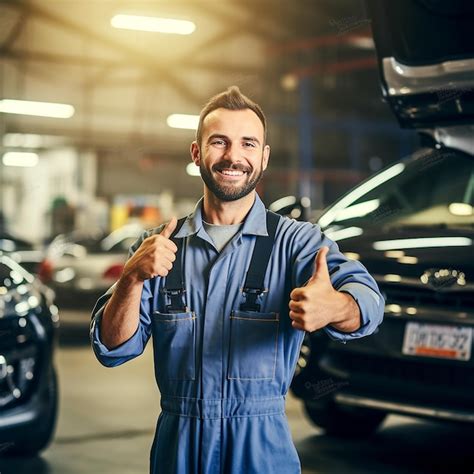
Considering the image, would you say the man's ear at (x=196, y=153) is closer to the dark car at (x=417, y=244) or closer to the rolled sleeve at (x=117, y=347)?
the rolled sleeve at (x=117, y=347)

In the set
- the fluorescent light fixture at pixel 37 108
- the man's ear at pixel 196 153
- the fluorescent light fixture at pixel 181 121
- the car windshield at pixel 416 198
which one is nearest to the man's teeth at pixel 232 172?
the man's ear at pixel 196 153

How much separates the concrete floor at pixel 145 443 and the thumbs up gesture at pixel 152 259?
276 centimetres

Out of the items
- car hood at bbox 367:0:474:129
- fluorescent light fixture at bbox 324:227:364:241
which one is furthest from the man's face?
fluorescent light fixture at bbox 324:227:364:241

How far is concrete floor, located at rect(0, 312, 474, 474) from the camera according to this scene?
196 inches

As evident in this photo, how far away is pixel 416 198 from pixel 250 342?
10.3 feet

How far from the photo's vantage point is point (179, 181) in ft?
77.0

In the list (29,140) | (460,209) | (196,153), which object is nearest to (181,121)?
(29,140)

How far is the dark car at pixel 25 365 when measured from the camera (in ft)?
15.2

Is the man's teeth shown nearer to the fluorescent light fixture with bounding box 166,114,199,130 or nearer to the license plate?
the license plate

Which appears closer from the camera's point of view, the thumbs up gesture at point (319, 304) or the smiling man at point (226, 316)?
the thumbs up gesture at point (319, 304)

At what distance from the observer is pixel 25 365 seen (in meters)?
4.74

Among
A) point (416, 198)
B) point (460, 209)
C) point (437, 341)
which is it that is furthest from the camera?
point (416, 198)

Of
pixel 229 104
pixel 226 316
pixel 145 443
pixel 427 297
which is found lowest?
pixel 145 443

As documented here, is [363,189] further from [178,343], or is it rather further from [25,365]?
[178,343]
